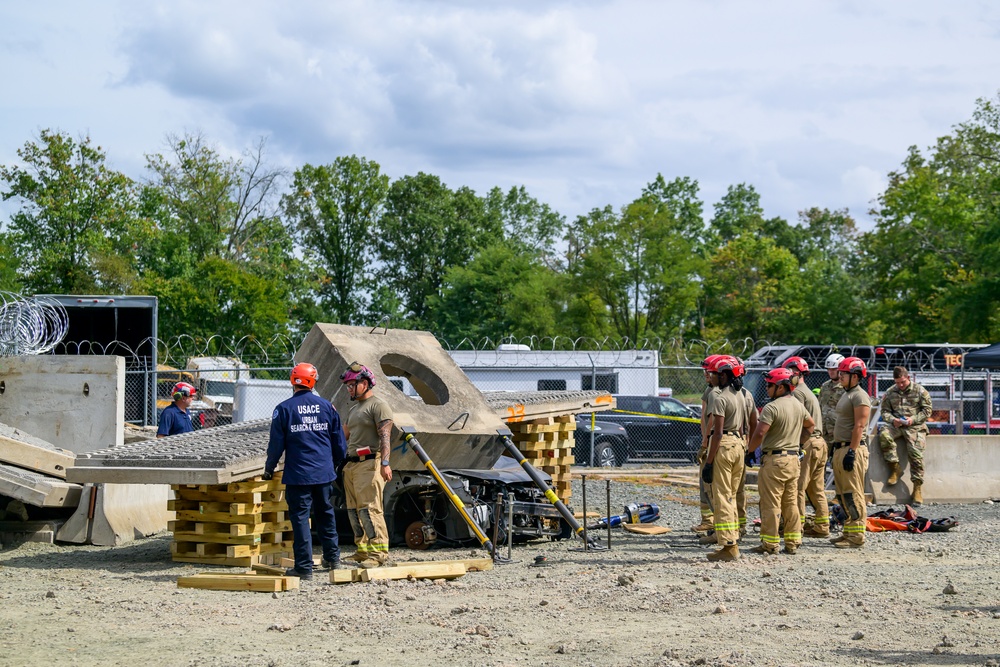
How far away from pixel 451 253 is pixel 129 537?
47.8 meters

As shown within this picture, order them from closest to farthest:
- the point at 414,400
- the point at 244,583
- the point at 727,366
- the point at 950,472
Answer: the point at 244,583 → the point at 727,366 → the point at 414,400 → the point at 950,472

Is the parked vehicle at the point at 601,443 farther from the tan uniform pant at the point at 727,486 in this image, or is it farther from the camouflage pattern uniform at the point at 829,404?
the tan uniform pant at the point at 727,486

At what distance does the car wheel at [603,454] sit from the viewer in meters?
23.3

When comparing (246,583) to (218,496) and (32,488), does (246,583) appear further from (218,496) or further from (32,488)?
(32,488)

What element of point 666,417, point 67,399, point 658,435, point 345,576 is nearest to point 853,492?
point 345,576

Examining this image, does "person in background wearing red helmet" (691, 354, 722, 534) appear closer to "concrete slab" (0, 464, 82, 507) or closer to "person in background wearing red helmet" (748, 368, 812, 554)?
"person in background wearing red helmet" (748, 368, 812, 554)

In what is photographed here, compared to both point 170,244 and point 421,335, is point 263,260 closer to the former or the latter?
point 170,244

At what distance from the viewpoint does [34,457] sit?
11875 millimetres

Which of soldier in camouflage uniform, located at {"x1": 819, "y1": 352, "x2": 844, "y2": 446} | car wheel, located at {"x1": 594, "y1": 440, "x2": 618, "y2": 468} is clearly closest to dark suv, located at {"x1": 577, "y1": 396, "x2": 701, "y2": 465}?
car wheel, located at {"x1": 594, "y1": 440, "x2": 618, "y2": 468}

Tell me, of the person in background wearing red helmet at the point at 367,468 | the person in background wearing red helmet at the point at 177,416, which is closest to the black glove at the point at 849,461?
the person in background wearing red helmet at the point at 367,468

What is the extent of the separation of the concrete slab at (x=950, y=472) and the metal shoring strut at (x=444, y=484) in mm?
8123

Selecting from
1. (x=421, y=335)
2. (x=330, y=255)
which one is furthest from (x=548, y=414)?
(x=330, y=255)

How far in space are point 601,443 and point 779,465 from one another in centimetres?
1202

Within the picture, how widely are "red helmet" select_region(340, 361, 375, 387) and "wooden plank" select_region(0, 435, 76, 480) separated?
310 cm
